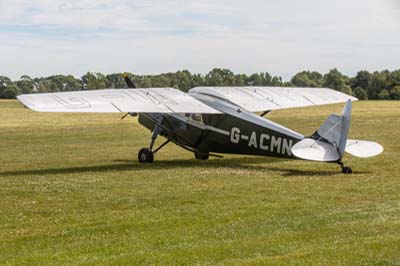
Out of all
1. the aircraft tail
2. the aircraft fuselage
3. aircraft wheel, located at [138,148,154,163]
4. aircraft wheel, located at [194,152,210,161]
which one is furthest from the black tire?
aircraft wheel, located at [138,148,154,163]

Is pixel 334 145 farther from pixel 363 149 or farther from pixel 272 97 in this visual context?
pixel 272 97

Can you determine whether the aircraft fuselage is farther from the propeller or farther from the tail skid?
the propeller

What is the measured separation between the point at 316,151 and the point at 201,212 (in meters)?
4.78

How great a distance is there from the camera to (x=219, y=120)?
18.2 metres

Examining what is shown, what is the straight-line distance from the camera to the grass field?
807cm

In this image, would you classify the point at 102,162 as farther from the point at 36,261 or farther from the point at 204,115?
the point at 36,261

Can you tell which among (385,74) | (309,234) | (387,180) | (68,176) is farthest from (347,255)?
(385,74)

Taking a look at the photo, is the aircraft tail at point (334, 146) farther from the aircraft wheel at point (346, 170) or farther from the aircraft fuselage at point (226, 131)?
the aircraft fuselage at point (226, 131)

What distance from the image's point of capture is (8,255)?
27.5 feet

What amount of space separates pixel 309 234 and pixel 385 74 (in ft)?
224

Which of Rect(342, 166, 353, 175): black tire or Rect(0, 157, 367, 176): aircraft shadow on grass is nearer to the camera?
Rect(342, 166, 353, 175): black tire

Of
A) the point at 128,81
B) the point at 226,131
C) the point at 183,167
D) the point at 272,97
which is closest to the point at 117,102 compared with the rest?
the point at 183,167

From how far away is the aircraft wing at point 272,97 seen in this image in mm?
20156

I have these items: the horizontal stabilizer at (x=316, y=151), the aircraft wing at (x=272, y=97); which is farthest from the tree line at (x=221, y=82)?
the horizontal stabilizer at (x=316, y=151)
